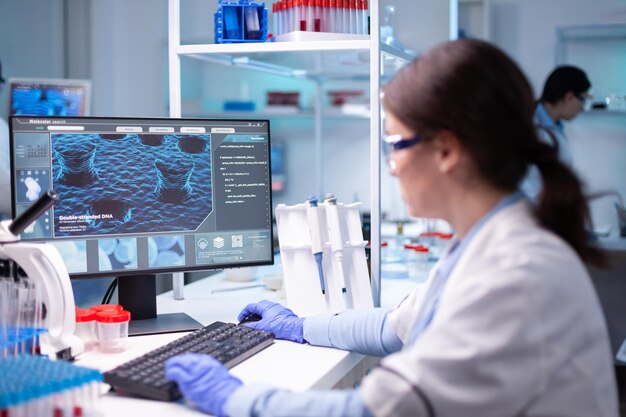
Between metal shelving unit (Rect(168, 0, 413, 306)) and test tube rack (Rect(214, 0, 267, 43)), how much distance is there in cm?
5

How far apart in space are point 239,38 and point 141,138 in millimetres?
485

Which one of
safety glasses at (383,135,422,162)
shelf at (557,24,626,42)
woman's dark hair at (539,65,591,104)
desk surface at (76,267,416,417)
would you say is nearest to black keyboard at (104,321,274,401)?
desk surface at (76,267,416,417)

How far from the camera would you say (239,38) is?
77.9 inches

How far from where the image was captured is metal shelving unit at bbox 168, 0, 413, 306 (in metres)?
1.80

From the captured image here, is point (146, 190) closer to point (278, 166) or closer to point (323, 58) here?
point (323, 58)

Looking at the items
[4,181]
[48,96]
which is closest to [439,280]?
[4,181]

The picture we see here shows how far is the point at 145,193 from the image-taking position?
1657 mm

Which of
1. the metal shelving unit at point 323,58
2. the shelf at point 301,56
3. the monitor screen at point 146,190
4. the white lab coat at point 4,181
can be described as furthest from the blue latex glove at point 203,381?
the white lab coat at point 4,181

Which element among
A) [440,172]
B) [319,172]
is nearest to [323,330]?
[440,172]

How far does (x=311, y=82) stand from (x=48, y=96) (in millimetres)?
1470

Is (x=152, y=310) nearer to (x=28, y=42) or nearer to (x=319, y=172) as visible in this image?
(x=319, y=172)

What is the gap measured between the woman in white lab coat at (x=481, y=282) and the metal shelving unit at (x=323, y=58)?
619mm

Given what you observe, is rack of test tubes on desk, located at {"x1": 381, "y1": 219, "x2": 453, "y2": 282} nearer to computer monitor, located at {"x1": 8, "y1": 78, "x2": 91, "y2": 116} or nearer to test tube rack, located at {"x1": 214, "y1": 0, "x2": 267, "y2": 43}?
test tube rack, located at {"x1": 214, "y1": 0, "x2": 267, "y2": 43}

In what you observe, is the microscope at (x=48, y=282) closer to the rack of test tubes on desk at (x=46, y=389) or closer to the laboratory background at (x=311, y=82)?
the rack of test tubes on desk at (x=46, y=389)
